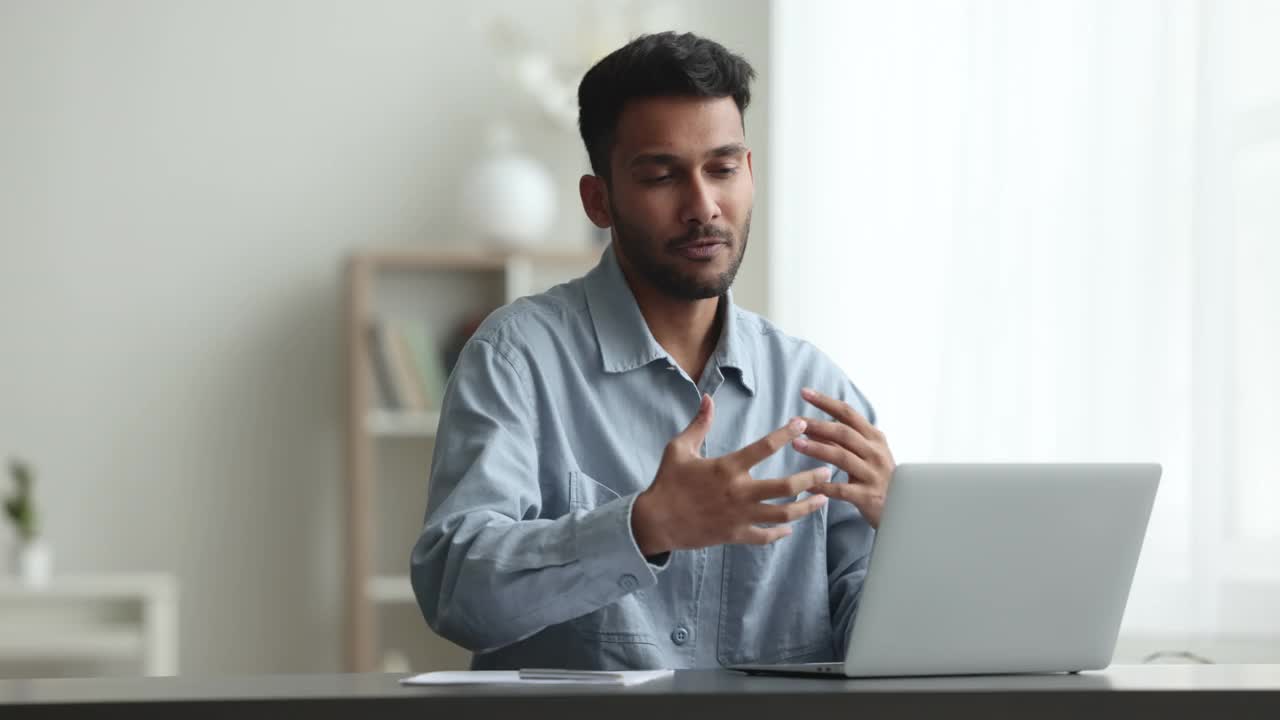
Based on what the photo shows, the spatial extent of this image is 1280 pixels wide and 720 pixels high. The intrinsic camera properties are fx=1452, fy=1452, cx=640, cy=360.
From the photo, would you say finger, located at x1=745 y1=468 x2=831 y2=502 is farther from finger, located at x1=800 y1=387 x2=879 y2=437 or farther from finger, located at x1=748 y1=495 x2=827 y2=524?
finger, located at x1=800 y1=387 x2=879 y2=437

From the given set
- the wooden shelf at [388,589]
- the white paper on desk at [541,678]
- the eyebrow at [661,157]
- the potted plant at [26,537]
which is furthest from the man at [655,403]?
the potted plant at [26,537]

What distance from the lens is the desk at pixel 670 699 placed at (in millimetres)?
944

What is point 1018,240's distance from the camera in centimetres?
266

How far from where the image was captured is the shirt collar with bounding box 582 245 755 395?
1.58 m

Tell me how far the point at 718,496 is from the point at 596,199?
0.62m

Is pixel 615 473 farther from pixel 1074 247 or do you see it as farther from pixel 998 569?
pixel 1074 247

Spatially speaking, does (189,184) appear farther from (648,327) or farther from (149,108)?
(648,327)

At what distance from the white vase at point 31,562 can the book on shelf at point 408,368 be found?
89cm

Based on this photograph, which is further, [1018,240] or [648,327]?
[1018,240]

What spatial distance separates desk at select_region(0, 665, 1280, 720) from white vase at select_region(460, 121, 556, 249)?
8.44 feet

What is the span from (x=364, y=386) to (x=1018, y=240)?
1.67m

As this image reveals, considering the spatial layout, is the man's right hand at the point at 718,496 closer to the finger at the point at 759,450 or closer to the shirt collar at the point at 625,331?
the finger at the point at 759,450

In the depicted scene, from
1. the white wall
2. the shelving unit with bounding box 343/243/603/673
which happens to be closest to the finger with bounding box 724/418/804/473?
the shelving unit with bounding box 343/243/603/673

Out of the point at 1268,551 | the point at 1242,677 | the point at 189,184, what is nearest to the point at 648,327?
the point at 1242,677
